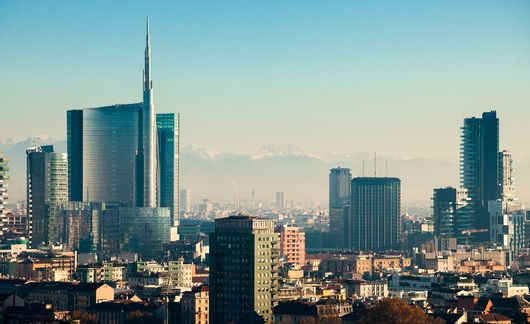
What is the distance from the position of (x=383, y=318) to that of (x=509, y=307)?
17.7m

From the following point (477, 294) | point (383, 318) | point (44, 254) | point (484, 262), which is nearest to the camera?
point (383, 318)

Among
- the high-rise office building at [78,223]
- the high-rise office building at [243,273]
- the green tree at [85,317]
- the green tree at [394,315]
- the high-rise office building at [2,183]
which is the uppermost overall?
the high-rise office building at [2,183]

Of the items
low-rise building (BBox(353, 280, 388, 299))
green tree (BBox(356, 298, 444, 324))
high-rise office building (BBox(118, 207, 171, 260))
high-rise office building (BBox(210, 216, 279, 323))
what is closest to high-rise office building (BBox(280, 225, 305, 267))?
high-rise office building (BBox(118, 207, 171, 260))

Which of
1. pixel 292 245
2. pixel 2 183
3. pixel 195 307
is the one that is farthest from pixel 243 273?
pixel 292 245

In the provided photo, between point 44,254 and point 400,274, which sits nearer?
point 400,274

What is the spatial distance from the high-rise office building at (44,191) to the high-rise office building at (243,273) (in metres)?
93.2

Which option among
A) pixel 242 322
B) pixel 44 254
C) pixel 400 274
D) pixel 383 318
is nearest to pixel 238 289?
pixel 242 322

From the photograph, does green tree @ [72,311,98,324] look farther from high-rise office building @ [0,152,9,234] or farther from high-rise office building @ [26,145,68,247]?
high-rise office building @ [26,145,68,247]

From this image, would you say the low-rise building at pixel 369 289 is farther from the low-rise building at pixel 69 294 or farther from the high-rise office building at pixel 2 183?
the high-rise office building at pixel 2 183

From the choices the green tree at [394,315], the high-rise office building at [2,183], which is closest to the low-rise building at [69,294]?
the green tree at [394,315]

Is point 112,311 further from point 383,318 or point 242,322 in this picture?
point 383,318

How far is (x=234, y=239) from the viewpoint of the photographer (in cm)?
9669

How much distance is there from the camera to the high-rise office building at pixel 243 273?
95.2 m

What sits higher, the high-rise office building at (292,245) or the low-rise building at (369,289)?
the high-rise office building at (292,245)
